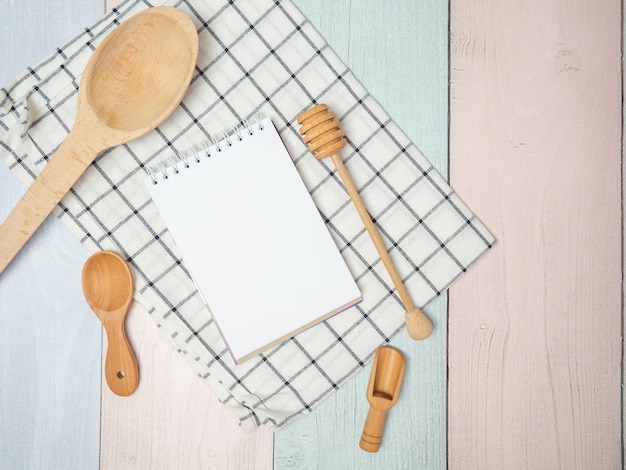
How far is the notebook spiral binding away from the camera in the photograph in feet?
2.08

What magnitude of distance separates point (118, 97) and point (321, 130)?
212 millimetres

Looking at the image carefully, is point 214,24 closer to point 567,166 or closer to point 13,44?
point 13,44

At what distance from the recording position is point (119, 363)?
0.65 meters

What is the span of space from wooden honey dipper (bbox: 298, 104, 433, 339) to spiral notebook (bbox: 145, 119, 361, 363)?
0.14ft

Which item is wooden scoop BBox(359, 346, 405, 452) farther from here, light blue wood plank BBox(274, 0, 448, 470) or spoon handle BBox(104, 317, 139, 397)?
spoon handle BBox(104, 317, 139, 397)

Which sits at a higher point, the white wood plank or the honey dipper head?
the honey dipper head

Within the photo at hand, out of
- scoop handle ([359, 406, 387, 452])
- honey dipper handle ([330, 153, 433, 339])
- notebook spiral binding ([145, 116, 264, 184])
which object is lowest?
scoop handle ([359, 406, 387, 452])

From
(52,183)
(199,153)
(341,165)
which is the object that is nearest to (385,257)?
(341,165)

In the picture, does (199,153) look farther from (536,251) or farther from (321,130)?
(536,251)

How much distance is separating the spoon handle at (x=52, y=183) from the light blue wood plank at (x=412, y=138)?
280 millimetres

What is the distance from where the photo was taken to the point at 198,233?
632 millimetres

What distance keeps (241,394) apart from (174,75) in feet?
1.12

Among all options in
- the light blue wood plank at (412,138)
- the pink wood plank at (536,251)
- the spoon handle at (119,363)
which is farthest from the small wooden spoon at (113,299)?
the pink wood plank at (536,251)

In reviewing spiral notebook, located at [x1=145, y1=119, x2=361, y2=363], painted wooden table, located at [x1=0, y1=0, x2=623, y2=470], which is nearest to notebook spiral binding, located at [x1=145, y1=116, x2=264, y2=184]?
Answer: spiral notebook, located at [x1=145, y1=119, x2=361, y2=363]
